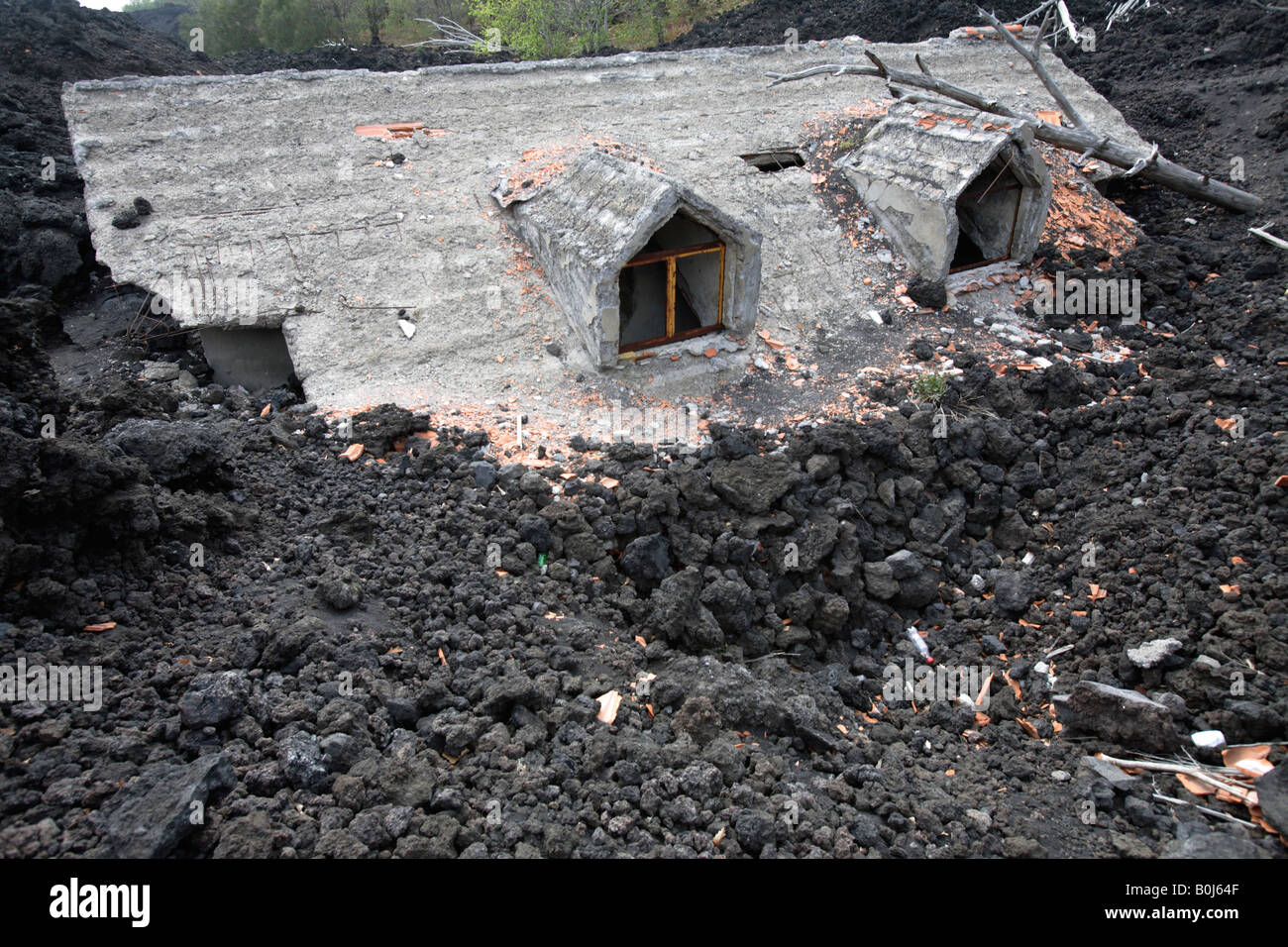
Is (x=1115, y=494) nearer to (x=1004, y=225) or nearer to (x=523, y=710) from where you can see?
(x=1004, y=225)

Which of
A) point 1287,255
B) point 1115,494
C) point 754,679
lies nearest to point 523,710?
point 754,679

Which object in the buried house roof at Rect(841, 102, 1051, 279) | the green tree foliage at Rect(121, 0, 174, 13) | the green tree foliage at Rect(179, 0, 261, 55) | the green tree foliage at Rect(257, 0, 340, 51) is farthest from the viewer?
the green tree foliage at Rect(121, 0, 174, 13)

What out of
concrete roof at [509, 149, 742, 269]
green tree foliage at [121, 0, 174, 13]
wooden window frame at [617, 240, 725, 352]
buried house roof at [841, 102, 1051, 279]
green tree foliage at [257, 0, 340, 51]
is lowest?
wooden window frame at [617, 240, 725, 352]

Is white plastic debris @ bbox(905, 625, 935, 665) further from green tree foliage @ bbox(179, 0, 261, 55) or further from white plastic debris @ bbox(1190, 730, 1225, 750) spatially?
green tree foliage @ bbox(179, 0, 261, 55)

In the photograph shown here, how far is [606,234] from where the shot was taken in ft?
29.6

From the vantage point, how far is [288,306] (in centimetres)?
996

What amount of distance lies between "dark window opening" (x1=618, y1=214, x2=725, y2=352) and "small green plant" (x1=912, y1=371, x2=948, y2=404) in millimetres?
2612

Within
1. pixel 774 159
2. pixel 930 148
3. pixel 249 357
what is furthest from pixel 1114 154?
pixel 249 357

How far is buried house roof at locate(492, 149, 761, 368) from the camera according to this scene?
882cm

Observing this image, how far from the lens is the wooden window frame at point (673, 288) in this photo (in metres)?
9.35

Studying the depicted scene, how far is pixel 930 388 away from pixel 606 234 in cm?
424

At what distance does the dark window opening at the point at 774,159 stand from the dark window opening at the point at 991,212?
2.66 metres

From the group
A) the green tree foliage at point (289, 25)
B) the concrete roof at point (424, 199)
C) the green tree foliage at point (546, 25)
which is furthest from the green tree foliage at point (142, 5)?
the concrete roof at point (424, 199)

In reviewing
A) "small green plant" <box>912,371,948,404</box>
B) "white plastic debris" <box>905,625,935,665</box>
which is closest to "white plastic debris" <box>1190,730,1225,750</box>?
"white plastic debris" <box>905,625,935,665</box>
